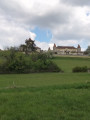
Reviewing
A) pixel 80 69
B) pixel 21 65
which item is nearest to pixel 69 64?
pixel 80 69

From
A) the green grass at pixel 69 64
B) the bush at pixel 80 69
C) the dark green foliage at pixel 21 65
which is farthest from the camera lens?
Result: the green grass at pixel 69 64

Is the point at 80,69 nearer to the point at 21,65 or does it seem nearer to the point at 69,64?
→ the point at 21,65

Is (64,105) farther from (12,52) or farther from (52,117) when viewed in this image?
(12,52)

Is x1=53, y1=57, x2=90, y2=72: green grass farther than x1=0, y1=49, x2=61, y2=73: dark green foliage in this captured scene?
Yes

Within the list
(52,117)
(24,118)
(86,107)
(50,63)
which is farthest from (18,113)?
(50,63)

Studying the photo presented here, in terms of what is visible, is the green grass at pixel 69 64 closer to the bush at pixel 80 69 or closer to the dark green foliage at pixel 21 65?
the bush at pixel 80 69

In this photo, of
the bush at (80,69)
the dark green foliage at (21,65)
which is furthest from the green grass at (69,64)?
the dark green foliage at (21,65)

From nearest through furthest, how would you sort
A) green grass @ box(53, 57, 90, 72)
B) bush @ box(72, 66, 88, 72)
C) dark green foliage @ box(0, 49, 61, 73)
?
dark green foliage @ box(0, 49, 61, 73), bush @ box(72, 66, 88, 72), green grass @ box(53, 57, 90, 72)

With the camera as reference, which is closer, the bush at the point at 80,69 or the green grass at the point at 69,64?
the bush at the point at 80,69

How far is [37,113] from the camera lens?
5.79 m

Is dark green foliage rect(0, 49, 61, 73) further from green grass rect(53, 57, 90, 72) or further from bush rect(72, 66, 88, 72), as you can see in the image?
green grass rect(53, 57, 90, 72)

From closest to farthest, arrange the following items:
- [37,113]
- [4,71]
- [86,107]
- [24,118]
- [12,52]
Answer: [24,118] < [37,113] < [86,107] < [4,71] < [12,52]

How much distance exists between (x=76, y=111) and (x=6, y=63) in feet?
161

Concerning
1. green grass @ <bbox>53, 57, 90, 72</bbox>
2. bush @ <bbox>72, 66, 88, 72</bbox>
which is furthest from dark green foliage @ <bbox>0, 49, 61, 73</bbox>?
green grass @ <bbox>53, 57, 90, 72</bbox>
